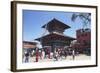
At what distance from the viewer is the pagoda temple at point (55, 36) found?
6.89ft

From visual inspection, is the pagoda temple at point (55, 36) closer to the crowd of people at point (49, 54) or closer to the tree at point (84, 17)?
the crowd of people at point (49, 54)

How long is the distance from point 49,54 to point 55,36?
183mm

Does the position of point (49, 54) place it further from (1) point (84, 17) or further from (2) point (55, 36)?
(1) point (84, 17)

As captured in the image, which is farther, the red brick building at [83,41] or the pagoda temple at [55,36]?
the red brick building at [83,41]

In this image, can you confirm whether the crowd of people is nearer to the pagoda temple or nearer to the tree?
the pagoda temple

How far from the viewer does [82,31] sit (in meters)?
2.26

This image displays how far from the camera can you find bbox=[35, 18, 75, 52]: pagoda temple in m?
2.10

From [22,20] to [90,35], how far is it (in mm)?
744

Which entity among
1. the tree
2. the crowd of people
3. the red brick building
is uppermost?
the tree

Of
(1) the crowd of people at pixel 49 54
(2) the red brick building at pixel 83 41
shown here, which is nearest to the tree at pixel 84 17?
(2) the red brick building at pixel 83 41

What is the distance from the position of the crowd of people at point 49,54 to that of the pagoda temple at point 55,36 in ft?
0.14

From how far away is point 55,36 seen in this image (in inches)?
84.3

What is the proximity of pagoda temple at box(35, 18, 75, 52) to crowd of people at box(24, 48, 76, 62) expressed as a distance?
4 cm

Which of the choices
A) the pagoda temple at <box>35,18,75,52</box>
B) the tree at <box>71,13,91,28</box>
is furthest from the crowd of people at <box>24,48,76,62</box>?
the tree at <box>71,13,91,28</box>
